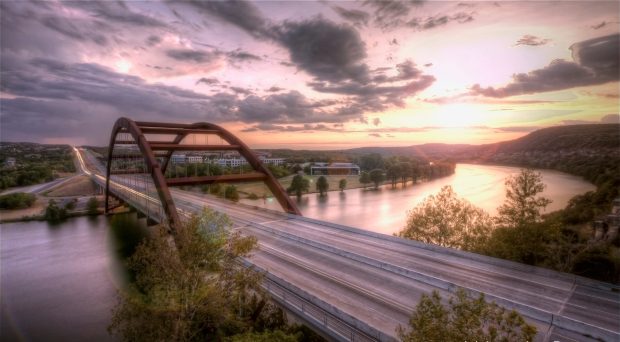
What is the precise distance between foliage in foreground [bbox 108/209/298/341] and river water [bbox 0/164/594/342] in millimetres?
8398

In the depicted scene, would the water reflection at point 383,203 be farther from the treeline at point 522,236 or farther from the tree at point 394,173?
the treeline at point 522,236

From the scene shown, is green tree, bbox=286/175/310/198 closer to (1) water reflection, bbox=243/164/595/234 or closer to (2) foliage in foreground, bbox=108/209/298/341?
(1) water reflection, bbox=243/164/595/234

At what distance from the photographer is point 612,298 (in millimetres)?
8094

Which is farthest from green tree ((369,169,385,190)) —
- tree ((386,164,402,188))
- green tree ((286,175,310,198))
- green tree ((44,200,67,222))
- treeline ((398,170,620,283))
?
green tree ((44,200,67,222))

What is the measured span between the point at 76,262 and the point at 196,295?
21292 mm

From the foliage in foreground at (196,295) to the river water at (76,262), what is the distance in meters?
8.40

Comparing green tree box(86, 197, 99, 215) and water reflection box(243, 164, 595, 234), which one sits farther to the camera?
green tree box(86, 197, 99, 215)

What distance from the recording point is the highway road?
23.6 feet

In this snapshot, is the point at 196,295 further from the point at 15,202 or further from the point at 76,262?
the point at 15,202

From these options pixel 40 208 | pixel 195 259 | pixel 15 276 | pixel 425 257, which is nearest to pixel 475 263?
pixel 425 257

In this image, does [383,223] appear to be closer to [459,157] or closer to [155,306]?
[155,306]

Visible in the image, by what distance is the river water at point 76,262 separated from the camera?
48.2 ft

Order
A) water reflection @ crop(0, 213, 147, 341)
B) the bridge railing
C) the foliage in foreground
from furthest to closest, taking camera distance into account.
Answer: water reflection @ crop(0, 213, 147, 341) → the foliage in foreground → the bridge railing

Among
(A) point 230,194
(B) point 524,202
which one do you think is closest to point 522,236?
(B) point 524,202
